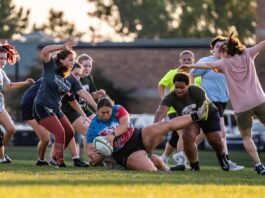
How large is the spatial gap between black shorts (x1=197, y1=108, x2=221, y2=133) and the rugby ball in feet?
5.27

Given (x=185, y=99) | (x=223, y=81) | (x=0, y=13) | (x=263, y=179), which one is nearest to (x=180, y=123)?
(x=185, y=99)

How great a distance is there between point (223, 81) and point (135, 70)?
4254 cm

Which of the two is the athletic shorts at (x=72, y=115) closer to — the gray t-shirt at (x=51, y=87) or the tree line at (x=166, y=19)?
the gray t-shirt at (x=51, y=87)

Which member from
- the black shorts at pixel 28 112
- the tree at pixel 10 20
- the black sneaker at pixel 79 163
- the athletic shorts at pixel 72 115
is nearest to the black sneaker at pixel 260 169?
the black sneaker at pixel 79 163

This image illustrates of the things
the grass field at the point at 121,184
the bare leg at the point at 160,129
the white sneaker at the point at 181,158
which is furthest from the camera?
the white sneaker at the point at 181,158

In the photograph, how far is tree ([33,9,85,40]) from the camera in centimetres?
9362

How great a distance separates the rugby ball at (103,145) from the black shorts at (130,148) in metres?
0.17

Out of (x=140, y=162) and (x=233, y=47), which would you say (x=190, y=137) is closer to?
(x=140, y=162)

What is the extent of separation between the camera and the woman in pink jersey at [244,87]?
54.5ft

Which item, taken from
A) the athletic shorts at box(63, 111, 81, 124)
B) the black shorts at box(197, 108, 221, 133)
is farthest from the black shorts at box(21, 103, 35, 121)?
the black shorts at box(197, 108, 221, 133)

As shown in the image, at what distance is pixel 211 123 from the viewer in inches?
685

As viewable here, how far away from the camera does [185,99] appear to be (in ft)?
55.7

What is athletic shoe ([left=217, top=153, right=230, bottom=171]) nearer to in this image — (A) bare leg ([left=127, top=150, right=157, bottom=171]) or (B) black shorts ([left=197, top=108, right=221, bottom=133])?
(B) black shorts ([left=197, top=108, right=221, bottom=133])

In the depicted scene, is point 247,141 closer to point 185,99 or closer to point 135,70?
point 185,99
